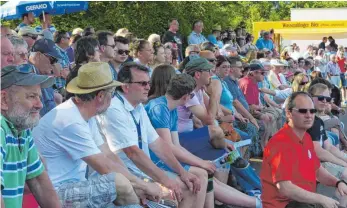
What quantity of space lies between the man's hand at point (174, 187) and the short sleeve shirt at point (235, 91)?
437cm

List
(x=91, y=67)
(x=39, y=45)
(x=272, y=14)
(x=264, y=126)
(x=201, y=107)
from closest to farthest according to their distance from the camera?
(x=91, y=67)
(x=39, y=45)
(x=201, y=107)
(x=264, y=126)
(x=272, y=14)

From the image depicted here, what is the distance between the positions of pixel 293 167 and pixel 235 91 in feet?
15.4

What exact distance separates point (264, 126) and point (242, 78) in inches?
38.3

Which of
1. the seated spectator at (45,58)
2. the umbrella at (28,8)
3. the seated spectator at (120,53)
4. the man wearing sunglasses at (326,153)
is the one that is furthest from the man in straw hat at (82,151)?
the umbrella at (28,8)

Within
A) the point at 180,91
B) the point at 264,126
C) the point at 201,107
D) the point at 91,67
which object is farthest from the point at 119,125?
the point at 264,126

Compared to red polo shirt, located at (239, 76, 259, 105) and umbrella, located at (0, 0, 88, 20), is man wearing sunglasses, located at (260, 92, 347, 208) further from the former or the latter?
umbrella, located at (0, 0, 88, 20)

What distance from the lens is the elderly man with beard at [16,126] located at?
10.2 ft

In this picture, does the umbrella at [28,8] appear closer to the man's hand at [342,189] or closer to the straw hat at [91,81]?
the straw hat at [91,81]

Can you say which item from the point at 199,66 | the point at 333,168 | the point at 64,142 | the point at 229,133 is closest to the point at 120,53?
the point at 199,66

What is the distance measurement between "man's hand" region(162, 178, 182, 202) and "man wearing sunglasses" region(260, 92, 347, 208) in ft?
2.26

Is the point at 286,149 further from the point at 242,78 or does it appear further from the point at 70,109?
the point at 242,78

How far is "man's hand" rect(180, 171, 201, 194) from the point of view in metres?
5.17

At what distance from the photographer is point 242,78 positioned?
1046cm

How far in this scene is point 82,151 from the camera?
4.03 m
